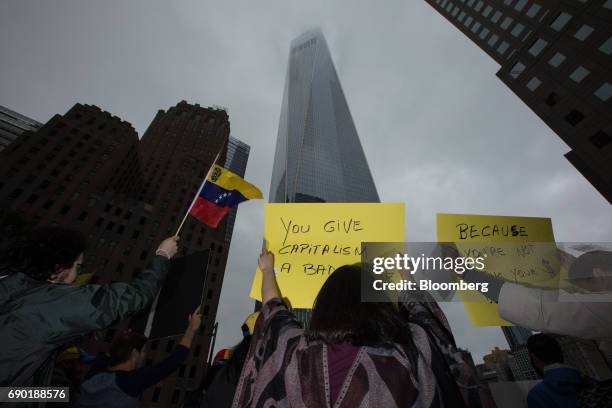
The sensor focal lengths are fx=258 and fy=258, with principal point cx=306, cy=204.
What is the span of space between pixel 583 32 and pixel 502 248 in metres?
22.4

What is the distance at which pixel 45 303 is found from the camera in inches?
65.5

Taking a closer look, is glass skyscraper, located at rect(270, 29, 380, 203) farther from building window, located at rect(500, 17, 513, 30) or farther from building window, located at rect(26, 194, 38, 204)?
building window, located at rect(500, 17, 513, 30)

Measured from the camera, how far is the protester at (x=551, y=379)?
2.01m

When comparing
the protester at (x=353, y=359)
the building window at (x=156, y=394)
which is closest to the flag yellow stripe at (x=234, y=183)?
the protester at (x=353, y=359)

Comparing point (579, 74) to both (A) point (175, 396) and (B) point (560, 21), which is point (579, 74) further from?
(A) point (175, 396)

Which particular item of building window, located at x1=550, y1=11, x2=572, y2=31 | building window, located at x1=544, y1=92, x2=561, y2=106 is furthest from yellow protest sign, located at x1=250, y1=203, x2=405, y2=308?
building window, located at x1=550, y1=11, x2=572, y2=31

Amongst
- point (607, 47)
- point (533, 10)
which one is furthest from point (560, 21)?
point (533, 10)

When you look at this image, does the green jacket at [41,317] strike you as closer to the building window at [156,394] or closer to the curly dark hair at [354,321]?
the curly dark hair at [354,321]

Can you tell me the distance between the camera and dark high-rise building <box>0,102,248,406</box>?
3847 cm

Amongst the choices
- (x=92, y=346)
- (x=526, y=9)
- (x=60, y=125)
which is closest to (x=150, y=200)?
(x=60, y=125)

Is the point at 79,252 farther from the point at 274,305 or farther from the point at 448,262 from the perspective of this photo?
the point at 448,262

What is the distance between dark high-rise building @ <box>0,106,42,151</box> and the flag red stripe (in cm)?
10929

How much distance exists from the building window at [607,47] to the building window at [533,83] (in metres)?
3.77

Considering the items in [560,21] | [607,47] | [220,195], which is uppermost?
[560,21]
